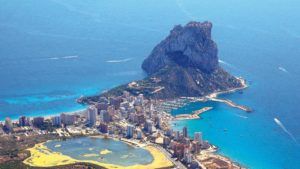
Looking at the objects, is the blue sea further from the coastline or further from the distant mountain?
the coastline

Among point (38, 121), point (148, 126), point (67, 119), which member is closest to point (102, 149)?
point (148, 126)

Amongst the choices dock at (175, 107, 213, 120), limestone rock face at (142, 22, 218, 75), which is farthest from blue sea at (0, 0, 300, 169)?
limestone rock face at (142, 22, 218, 75)

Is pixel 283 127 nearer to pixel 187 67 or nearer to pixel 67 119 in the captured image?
pixel 187 67

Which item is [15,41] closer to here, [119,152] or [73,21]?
[73,21]

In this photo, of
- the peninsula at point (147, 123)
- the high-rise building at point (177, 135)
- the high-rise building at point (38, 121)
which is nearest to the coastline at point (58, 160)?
the peninsula at point (147, 123)

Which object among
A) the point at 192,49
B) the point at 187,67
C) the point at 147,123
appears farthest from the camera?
the point at 192,49

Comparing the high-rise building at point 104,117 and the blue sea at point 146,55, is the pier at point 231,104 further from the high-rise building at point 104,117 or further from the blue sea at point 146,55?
the high-rise building at point 104,117

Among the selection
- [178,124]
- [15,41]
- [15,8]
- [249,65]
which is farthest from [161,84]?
[15,8]
